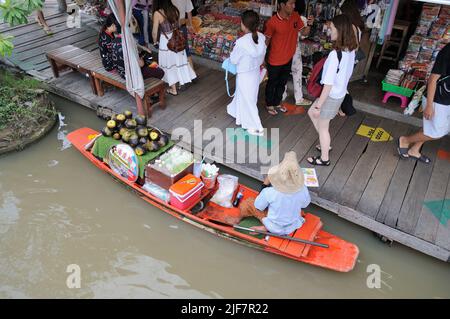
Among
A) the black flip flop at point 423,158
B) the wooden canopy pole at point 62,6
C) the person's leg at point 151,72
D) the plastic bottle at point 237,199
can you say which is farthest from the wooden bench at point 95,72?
the black flip flop at point 423,158

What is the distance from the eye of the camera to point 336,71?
3951 millimetres

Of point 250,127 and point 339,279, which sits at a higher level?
point 250,127

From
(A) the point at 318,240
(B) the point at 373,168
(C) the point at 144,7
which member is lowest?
(A) the point at 318,240

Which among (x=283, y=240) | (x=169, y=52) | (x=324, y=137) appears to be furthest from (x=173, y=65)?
(x=283, y=240)

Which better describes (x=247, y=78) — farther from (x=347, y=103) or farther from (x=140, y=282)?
(x=140, y=282)

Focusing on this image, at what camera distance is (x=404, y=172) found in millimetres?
4742

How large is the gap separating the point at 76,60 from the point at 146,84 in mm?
1745

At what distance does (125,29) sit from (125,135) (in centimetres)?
160

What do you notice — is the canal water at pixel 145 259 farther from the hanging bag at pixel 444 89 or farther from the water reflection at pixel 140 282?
the hanging bag at pixel 444 89

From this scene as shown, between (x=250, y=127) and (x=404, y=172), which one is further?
(x=250, y=127)

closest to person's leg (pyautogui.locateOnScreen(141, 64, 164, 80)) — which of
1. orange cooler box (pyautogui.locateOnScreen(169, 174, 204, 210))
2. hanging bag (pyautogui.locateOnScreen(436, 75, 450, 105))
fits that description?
orange cooler box (pyautogui.locateOnScreen(169, 174, 204, 210))
